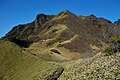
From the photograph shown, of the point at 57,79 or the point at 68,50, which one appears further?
the point at 68,50

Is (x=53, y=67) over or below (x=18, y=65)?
below

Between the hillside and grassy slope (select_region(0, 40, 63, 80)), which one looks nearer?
the hillside

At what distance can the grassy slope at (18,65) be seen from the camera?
54944mm

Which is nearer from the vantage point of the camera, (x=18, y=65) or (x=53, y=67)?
(x=53, y=67)

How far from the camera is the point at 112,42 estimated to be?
227ft

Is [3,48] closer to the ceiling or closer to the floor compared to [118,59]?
closer to the ceiling

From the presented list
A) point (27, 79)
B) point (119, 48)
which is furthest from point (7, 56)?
point (119, 48)

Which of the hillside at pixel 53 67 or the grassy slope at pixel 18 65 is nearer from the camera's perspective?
the hillside at pixel 53 67

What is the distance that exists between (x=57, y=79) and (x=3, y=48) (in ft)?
144

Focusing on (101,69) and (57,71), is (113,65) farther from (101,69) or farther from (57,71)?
(57,71)

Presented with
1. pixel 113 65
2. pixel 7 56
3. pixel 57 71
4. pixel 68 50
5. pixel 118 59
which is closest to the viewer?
pixel 113 65

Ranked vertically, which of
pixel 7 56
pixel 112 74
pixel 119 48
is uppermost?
pixel 7 56

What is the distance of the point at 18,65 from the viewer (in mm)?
68125

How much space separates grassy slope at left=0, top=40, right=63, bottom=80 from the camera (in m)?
54.9
